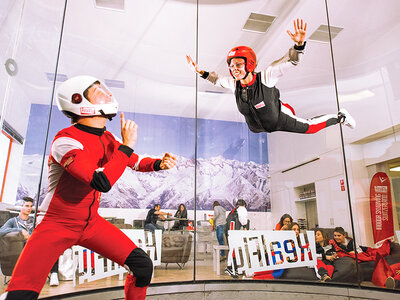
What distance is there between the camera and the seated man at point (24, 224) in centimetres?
263

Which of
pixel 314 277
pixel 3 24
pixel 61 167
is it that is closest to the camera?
pixel 61 167

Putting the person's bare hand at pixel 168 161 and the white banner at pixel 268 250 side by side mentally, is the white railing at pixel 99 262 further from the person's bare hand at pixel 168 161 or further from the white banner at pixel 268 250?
the person's bare hand at pixel 168 161

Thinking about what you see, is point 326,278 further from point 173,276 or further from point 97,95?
point 97,95

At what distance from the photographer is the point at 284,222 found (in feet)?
12.9

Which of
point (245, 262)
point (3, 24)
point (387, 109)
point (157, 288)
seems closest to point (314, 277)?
Answer: point (245, 262)

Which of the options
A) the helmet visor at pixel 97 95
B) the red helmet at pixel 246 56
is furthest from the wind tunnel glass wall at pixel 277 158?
the helmet visor at pixel 97 95

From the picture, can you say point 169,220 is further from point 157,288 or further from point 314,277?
point 314,277

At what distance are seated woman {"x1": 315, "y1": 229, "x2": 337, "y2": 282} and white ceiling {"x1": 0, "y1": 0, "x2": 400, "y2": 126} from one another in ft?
5.45

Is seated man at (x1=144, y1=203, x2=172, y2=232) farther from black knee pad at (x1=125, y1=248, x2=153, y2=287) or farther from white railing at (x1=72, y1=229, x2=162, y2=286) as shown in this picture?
Answer: black knee pad at (x1=125, y1=248, x2=153, y2=287)

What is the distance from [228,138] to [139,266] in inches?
104

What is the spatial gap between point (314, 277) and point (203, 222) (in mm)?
1539

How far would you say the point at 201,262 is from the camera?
12.0ft

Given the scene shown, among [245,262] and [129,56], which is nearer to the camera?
[245,262]

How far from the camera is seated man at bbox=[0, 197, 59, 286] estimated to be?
263cm
